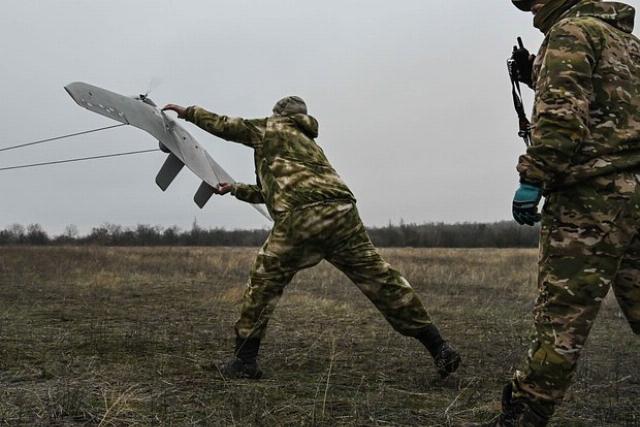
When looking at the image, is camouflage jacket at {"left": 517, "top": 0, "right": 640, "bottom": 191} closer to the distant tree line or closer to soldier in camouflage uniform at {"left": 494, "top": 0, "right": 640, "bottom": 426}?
soldier in camouflage uniform at {"left": 494, "top": 0, "right": 640, "bottom": 426}

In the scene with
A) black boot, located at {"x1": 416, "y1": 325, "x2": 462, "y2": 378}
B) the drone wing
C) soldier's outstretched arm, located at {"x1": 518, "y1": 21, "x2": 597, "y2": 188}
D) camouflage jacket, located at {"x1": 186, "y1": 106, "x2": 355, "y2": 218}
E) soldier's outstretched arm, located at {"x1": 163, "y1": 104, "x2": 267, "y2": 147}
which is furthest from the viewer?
the drone wing

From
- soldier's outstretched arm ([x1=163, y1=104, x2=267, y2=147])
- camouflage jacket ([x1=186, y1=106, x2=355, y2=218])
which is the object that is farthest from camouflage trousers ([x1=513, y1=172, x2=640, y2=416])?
soldier's outstretched arm ([x1=163, y1=104, x2=267, y2=147])

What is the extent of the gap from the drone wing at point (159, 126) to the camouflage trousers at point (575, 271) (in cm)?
357

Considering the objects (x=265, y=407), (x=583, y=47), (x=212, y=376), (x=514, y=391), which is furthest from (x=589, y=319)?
(x=212, y=376)

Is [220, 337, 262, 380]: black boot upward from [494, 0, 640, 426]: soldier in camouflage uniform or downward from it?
downward

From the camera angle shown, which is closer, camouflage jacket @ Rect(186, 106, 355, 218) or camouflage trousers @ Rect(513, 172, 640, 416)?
camouflage trousers @ Rect(513, 172, 640, 416)

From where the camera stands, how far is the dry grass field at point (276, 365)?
346cm

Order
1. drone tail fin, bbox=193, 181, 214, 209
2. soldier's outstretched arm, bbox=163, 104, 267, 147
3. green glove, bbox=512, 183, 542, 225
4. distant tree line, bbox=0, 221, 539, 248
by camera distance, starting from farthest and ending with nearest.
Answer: distant tree line, bbox=0, 221, 539, 248
drone tail fin, bbox=193, 181, 214, 209
soldier's outstretched arm, bbox=163, 104, 267, 147
green glove, bbox=512, 183, 542, 225

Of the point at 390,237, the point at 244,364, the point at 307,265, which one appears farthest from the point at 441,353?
the point at 390,237

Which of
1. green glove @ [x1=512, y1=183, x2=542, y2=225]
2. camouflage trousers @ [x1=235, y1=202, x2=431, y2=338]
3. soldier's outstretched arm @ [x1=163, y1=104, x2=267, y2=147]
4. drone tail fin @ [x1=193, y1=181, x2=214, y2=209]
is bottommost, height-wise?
camouflage trousers @ [x1=235, y1=202, x2=431, y2=338]

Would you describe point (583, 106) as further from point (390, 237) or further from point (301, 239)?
point (390, 237)

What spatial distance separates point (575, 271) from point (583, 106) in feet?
2.52

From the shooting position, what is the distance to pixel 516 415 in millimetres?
2986

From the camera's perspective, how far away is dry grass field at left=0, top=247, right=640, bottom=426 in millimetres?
3465
